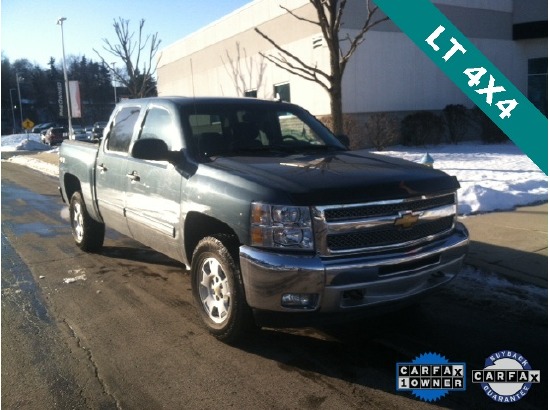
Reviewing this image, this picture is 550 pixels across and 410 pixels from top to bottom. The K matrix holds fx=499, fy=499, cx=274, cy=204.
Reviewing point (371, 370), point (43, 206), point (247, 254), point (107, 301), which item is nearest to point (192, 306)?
point (107, 301)

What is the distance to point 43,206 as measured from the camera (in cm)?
1067

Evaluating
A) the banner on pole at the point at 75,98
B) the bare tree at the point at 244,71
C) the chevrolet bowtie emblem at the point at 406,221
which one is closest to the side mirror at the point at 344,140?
the chevrolet bowtie emblem at the point at 406,221

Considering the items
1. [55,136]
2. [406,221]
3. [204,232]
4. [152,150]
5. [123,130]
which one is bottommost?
[204,232]

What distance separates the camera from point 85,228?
6.43m

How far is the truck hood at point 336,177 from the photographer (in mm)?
3215

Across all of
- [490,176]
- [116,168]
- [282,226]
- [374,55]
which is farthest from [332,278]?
[374,55]

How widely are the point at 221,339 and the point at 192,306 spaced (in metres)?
0.89

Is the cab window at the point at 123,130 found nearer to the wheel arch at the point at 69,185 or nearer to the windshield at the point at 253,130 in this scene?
the windshield at the point at 253,130

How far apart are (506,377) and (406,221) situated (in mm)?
1149

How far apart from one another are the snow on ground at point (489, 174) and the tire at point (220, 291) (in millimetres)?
5360

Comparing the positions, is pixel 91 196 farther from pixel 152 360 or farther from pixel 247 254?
pixel 247 254

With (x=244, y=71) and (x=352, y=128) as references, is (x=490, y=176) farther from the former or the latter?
(x=244, y=71)

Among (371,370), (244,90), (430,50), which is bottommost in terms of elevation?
(371,370)

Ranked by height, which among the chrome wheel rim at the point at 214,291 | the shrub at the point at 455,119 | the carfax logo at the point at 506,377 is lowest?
the carfax logo at the point at 506,377
